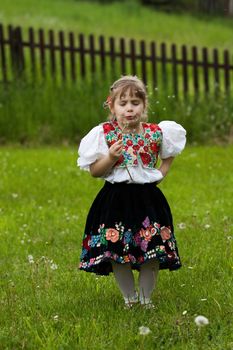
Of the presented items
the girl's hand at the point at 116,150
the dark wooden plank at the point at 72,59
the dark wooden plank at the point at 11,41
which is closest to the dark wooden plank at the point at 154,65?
the dark wooden plank at the point at 72,59

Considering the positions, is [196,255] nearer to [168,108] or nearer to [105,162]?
[105,162]

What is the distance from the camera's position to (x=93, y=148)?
5656mm

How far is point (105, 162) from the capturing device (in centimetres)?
559

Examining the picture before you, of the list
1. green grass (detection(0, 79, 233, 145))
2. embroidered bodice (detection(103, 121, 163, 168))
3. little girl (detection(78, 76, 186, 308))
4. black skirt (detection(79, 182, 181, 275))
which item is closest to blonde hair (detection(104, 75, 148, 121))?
little girl (detection(78, 76, 186, 308))

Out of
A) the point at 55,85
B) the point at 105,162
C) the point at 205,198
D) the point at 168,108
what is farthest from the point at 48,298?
the point at 55,85

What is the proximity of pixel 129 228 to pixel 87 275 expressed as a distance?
145 cm

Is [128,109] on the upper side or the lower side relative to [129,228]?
upper

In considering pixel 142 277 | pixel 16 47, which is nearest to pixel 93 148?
pixel 142 277

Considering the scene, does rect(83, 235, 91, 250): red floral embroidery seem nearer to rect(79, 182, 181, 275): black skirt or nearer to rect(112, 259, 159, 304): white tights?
rect(79, 182, 181, 275): black skirt

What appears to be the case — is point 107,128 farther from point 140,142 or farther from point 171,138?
point 171,138

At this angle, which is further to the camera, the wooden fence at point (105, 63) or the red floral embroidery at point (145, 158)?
the wooden fence at point (105, 63)

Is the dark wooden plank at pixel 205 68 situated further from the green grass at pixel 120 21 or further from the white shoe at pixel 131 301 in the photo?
the green grass at pixel 120 21

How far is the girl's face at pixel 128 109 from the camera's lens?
568cm

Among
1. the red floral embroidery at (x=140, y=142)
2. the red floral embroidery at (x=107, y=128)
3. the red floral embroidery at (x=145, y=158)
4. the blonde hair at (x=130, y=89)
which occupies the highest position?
the blonde hair at (x=130, y=89)
